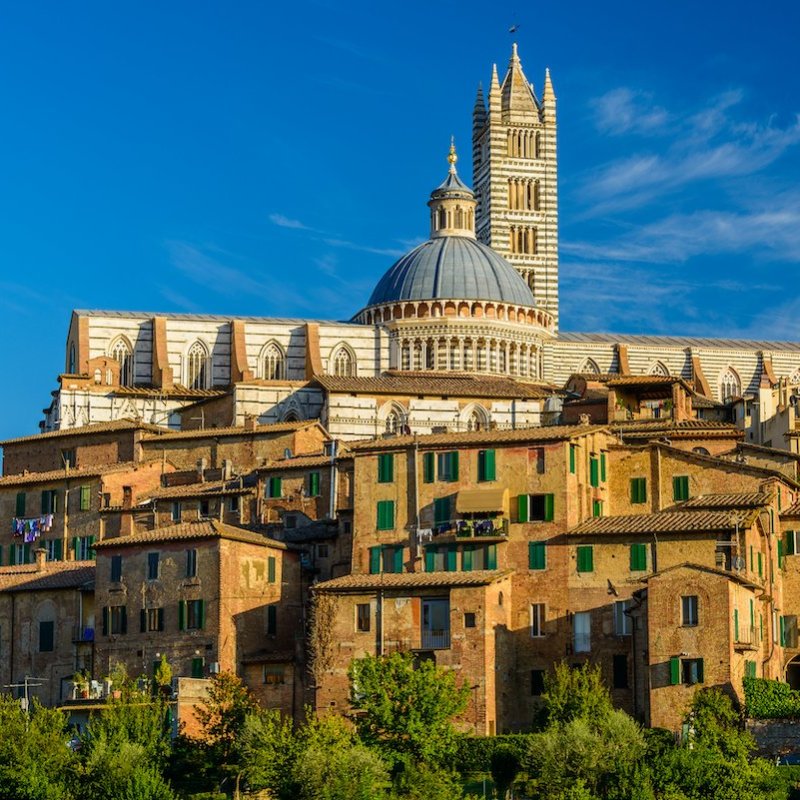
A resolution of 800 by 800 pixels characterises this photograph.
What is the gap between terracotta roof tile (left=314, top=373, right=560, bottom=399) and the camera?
291 feet

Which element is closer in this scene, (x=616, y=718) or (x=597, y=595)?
(x=616, y=718)

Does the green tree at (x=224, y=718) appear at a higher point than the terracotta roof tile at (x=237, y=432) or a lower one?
lower

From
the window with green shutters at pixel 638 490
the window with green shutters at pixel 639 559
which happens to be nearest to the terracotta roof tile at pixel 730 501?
the window with green shutters at pixel 638 490

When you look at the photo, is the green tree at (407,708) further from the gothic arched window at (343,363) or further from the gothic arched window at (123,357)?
the gothic arched window at (123,357)

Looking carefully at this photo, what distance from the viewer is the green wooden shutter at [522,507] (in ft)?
200

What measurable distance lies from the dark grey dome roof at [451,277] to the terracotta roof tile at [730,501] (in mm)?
36999

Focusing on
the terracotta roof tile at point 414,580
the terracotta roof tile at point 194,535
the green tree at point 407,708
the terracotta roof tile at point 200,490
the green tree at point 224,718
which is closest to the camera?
the green tree at point 407,708

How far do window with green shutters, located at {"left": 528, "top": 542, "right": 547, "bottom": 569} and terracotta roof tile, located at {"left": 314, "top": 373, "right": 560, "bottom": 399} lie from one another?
2886 cm

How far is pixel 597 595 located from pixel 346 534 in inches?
378

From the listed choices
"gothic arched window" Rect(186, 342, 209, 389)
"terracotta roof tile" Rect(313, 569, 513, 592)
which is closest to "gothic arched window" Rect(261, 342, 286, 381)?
"gothic arched window" Rect(186, 342, 209, 389)

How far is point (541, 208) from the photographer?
119 meters

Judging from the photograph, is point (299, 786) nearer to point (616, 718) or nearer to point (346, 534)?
point (616, 718)

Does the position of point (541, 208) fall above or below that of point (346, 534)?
above

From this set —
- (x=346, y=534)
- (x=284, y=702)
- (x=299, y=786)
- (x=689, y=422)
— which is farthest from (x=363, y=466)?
(x=689, y=422)
